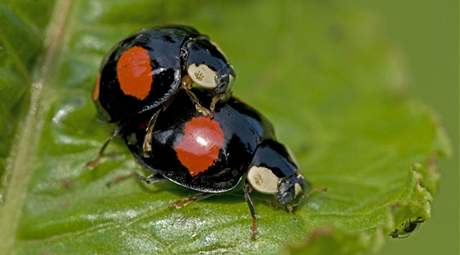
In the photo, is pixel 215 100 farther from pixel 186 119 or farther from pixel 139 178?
pixel 139 178

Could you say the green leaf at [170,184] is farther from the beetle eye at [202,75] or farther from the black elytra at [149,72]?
the beetle eye at [202,75]

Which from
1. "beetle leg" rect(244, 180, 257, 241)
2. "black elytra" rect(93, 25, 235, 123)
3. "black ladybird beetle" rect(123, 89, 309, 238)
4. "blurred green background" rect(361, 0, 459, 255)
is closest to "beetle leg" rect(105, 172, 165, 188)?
"black ladybird beetle" rect(123, 89, 309, 238)

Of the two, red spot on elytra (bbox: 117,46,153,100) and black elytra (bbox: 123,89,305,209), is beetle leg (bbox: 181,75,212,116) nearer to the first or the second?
black elytra (bbox: 123,89,305,209)

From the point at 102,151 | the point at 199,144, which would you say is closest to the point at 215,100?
the point at 199,144

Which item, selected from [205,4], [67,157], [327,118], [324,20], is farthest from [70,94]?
[324,20]

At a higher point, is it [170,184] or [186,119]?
[186,119]

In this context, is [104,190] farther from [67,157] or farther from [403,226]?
[403,226]
